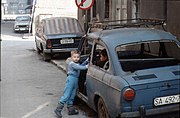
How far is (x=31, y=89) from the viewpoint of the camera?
10.4m

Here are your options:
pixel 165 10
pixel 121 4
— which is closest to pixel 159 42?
pixel 165 10

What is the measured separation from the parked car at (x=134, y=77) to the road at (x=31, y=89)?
3.29 feet

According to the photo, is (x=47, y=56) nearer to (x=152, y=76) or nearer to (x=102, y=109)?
(x=102, y=109)

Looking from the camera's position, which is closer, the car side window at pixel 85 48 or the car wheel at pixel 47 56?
the car side window at pixel 85 48

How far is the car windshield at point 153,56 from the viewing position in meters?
6.47

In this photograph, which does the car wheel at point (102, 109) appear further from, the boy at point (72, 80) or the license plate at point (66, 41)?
the license plate at point (66, 41)

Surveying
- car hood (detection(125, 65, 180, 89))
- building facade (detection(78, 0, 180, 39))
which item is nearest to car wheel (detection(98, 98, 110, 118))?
car hood (detection(125, 65, 180, 89))

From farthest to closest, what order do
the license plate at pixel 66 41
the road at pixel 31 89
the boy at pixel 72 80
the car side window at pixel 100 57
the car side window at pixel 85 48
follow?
the license plate at pixel 66 41 → the car side window at pixel 85 48 → the road at pixel 31 89 → the boy at pixel 72 80 → the car side window at pixel 100 57

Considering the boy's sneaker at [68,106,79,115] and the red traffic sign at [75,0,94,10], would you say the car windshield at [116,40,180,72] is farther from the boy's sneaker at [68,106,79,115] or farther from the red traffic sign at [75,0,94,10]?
the red traffic sign at [75,0,94,10]

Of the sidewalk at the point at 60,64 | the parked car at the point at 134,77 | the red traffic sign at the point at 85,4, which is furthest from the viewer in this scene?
the sidewalk at the point at 60,64

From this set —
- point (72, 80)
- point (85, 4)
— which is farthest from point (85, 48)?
point (85, 4)

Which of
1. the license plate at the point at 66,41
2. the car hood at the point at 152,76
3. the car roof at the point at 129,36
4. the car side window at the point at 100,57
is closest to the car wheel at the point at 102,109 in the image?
the car side window at the point at 100,57

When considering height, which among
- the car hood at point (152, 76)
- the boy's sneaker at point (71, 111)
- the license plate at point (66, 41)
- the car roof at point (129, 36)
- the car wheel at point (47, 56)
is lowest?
the car wheel at point (47, 56)

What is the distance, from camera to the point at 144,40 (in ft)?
20.9
